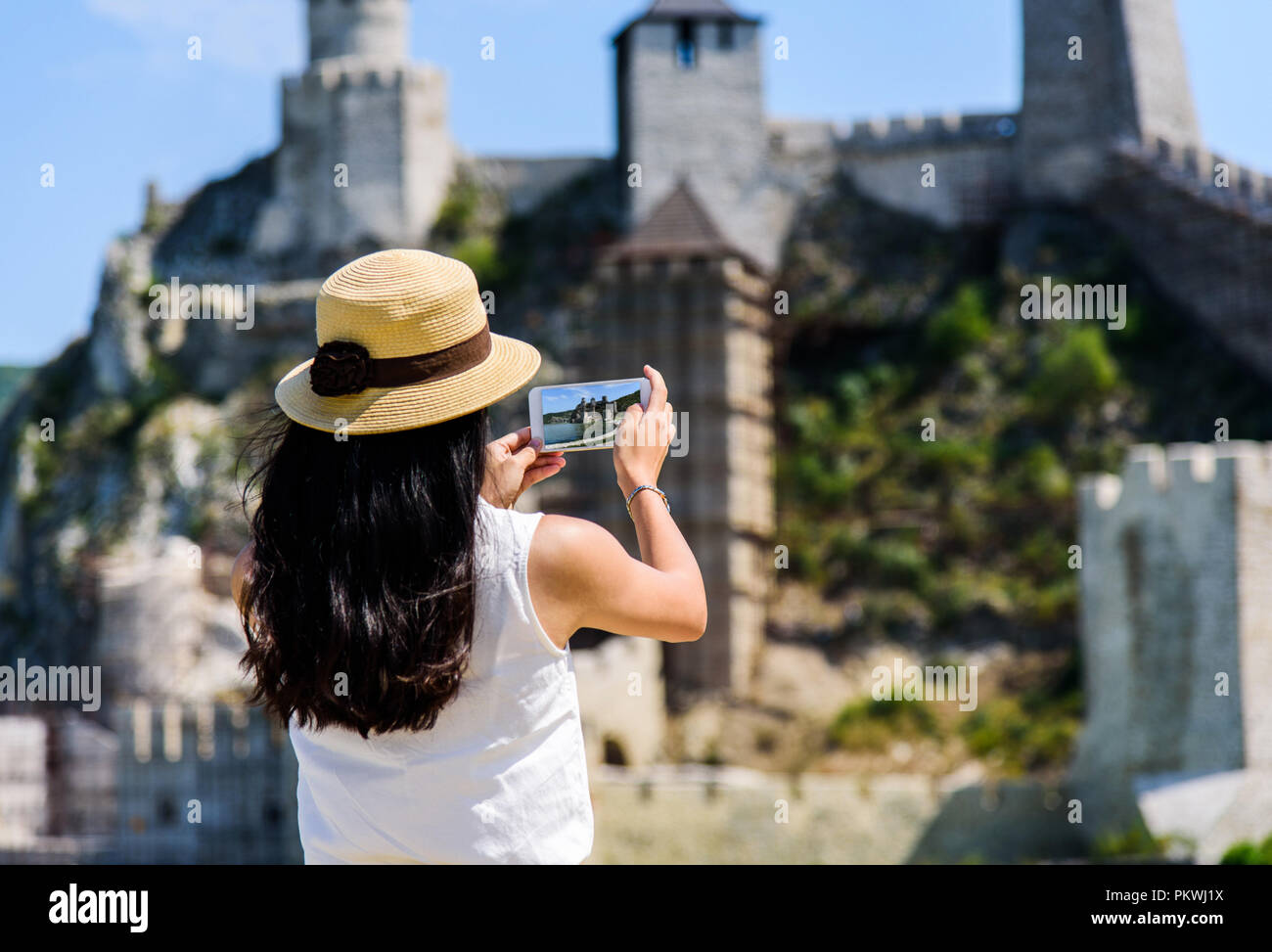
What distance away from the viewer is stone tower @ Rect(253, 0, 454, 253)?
36.3 metres

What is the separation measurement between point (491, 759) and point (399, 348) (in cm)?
80

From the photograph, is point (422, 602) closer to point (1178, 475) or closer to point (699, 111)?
point (1178, 475)

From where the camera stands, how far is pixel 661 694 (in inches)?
1149

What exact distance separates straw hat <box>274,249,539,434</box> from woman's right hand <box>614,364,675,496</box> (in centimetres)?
23

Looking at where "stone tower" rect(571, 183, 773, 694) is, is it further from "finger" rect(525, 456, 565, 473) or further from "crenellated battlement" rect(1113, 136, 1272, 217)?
"finger" rect(525, 456, 565, 473)

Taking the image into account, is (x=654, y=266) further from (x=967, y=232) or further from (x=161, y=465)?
(x=161, y=465)

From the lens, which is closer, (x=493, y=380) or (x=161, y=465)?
(x=493, y=380)

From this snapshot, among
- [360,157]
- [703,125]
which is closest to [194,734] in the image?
[360,157]

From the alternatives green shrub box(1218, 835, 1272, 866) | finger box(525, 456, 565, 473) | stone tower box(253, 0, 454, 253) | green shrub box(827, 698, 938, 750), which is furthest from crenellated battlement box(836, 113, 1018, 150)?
finger box(525, 456, 565, 473)

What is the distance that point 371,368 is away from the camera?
3496mm

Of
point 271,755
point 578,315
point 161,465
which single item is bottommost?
point 271,755
